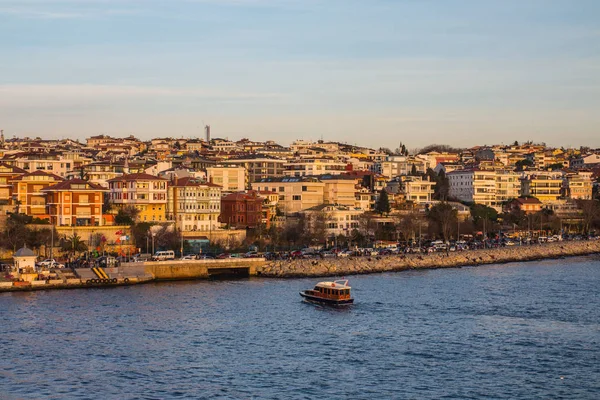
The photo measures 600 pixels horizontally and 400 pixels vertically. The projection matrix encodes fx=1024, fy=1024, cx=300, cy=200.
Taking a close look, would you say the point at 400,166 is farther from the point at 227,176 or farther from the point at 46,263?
the point at 46,263

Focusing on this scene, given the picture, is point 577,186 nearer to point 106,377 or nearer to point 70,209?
point 70,209

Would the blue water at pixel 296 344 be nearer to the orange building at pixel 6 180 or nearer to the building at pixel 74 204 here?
the building at pixel 74 204

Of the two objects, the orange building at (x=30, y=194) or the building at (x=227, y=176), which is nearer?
the orange building at (x=30, y=194)

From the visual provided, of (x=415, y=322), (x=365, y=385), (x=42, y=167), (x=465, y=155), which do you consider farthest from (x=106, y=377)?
(x=465, y=155)

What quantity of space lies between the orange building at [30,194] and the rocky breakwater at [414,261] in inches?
563

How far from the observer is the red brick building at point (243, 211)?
61.4m

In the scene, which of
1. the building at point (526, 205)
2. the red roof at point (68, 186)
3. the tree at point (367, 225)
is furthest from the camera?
the building at point (526, 205)

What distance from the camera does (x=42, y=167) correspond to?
73.1m

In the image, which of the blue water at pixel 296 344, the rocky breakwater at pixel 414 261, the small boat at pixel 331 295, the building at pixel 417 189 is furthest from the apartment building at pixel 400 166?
the small boat at pixel 331 295

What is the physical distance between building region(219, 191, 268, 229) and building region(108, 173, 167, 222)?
4310 mm

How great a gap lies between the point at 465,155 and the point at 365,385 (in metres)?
99.9

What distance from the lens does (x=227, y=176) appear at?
7362 centimetres

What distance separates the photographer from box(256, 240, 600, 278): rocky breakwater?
49.4 meters

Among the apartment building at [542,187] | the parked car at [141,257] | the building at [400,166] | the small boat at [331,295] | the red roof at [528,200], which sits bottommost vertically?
the small boat at [331,295]
